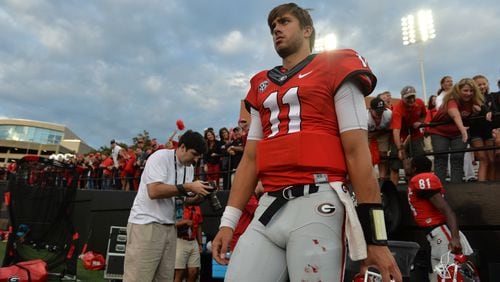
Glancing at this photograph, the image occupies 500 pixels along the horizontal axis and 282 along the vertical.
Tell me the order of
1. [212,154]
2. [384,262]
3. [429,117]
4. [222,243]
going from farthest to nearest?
[212,154]
[429,117]
[222,243]
[384,262]

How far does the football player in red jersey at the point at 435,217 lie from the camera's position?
4703mm

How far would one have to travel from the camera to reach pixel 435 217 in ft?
16.4

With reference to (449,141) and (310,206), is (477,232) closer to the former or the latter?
(449,141)

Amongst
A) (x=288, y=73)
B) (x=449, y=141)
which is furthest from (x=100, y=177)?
(x=288, y=73)

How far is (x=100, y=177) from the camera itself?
15.6 m

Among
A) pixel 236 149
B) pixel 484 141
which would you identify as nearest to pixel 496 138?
pixel 484 141

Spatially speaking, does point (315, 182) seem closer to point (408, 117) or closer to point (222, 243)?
point (222, 243)

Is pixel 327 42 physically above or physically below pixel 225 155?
above

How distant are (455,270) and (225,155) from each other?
20.6 feet

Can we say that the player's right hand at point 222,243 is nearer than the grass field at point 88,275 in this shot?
Yes

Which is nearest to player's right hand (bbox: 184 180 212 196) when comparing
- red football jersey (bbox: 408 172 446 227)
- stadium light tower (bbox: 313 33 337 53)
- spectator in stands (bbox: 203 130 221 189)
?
red football jersey (bbox: 408 172 446 227)

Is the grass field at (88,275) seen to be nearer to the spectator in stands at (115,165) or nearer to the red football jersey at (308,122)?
Result: the spectator in stands at (115,165)

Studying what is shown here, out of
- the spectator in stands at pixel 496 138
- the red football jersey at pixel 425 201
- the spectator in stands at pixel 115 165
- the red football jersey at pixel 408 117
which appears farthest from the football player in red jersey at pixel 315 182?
the spectator in stands at pixel 115 165

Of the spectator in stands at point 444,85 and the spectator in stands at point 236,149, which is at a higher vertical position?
the spectator in stands at point 444,85
